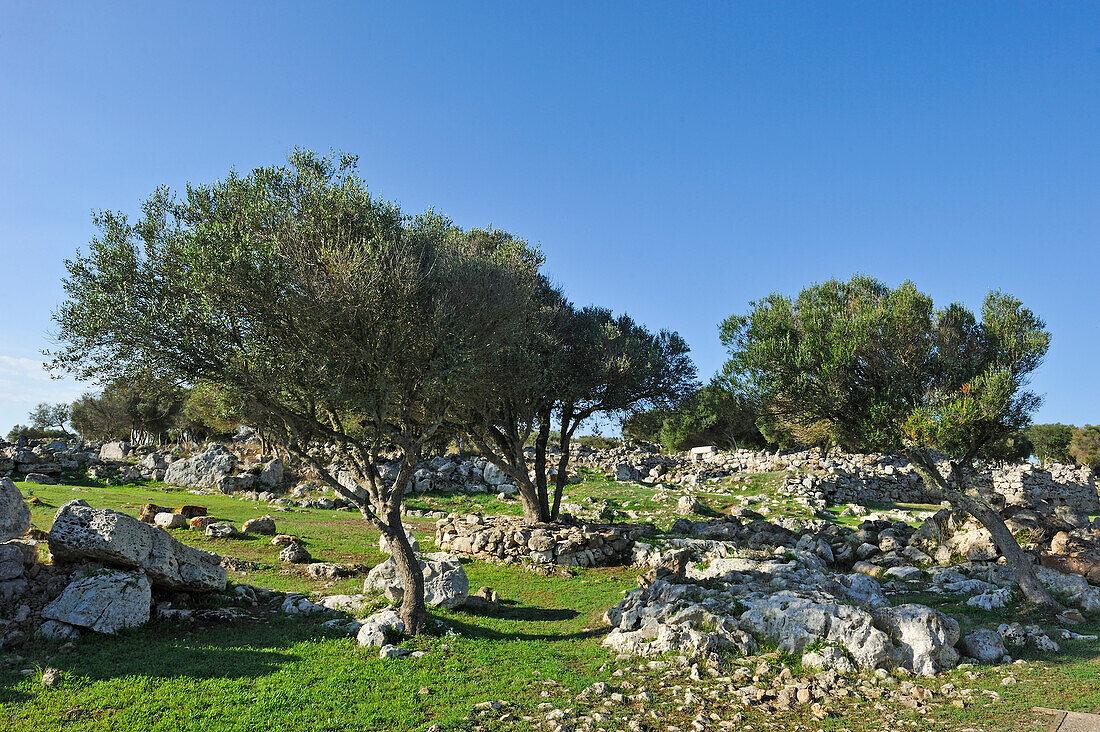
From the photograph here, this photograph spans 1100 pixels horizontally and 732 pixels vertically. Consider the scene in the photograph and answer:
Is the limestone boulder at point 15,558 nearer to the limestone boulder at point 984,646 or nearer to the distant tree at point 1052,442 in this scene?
the limestone boulder at point 984,646

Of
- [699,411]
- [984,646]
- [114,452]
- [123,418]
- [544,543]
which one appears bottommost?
[984,646]

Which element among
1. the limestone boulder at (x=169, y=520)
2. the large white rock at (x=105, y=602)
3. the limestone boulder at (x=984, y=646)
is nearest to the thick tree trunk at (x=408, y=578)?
the large white rock at (x=105, y=602)

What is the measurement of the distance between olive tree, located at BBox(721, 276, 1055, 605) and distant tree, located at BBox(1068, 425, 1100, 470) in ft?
230

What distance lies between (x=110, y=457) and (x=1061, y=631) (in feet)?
211

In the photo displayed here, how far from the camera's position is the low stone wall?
24.1 metres

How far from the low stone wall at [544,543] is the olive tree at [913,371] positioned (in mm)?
9263

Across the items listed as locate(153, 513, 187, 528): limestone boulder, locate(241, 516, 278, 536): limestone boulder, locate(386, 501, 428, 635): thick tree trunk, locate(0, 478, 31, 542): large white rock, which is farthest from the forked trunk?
locate(153, 513, 187, 528): limestone boulder

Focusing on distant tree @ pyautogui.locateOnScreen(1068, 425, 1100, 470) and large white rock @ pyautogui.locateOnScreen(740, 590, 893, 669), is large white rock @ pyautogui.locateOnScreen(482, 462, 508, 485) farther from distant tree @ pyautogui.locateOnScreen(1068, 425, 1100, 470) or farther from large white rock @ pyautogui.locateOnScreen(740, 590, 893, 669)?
distant tree @ pyautogui.locateOnScreen(1068, 425, 1100, 470)

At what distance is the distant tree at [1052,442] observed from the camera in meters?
75.1

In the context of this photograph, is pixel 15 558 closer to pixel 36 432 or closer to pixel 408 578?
pixel 408 578

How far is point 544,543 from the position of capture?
79.5ft

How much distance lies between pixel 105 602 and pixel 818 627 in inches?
600

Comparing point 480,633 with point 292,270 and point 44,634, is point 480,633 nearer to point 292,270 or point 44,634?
point 44,634

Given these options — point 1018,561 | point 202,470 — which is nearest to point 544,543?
point 1018,561
